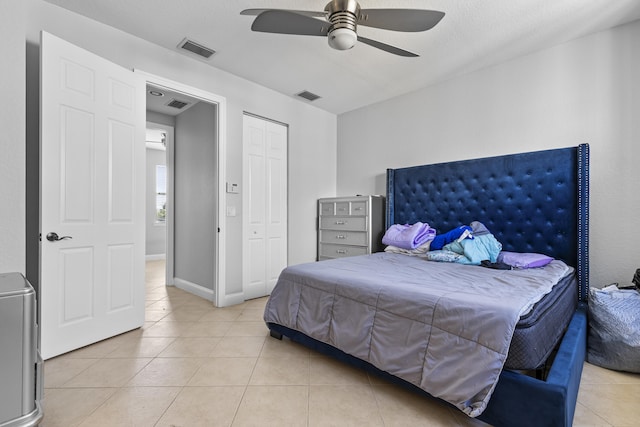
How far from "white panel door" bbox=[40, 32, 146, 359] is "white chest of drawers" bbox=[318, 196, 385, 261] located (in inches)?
92.3

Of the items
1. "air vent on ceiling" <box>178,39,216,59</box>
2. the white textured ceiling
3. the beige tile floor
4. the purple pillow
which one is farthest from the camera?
"air vent on ceiling" <box>178,39,216,59</box>

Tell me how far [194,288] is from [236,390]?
2545 millimetres

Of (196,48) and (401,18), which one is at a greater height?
(196,48)

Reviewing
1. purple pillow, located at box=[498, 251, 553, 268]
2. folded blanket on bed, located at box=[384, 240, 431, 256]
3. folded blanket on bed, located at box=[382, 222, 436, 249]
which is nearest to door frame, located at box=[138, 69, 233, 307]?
folded blanket on bed, located at box=[382, 222, 436, 249]

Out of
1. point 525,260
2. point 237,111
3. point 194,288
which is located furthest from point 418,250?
point 194,288

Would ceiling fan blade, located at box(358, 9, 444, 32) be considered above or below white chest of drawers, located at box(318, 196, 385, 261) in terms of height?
above

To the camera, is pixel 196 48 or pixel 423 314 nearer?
pixel 423 314

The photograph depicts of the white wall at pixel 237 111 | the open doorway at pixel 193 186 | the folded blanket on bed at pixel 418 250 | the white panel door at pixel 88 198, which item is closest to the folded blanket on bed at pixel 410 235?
the folded blanket on bed at pixel 418 250

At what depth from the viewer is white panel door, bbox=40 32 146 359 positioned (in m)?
2.15

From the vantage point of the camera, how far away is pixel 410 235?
3.35 m

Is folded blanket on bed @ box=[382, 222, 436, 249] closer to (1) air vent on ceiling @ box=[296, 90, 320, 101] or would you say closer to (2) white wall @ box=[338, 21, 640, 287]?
(2) white wall @ box=[338, 21, 640, 287]

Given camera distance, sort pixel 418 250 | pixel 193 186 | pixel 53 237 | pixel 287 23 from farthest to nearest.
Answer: pixel 193 186 → pixel 418 250 → pixel 53 237 → pixel 287 23

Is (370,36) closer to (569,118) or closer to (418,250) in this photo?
(569,118)

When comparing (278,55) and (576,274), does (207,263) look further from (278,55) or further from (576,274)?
(576,274)
